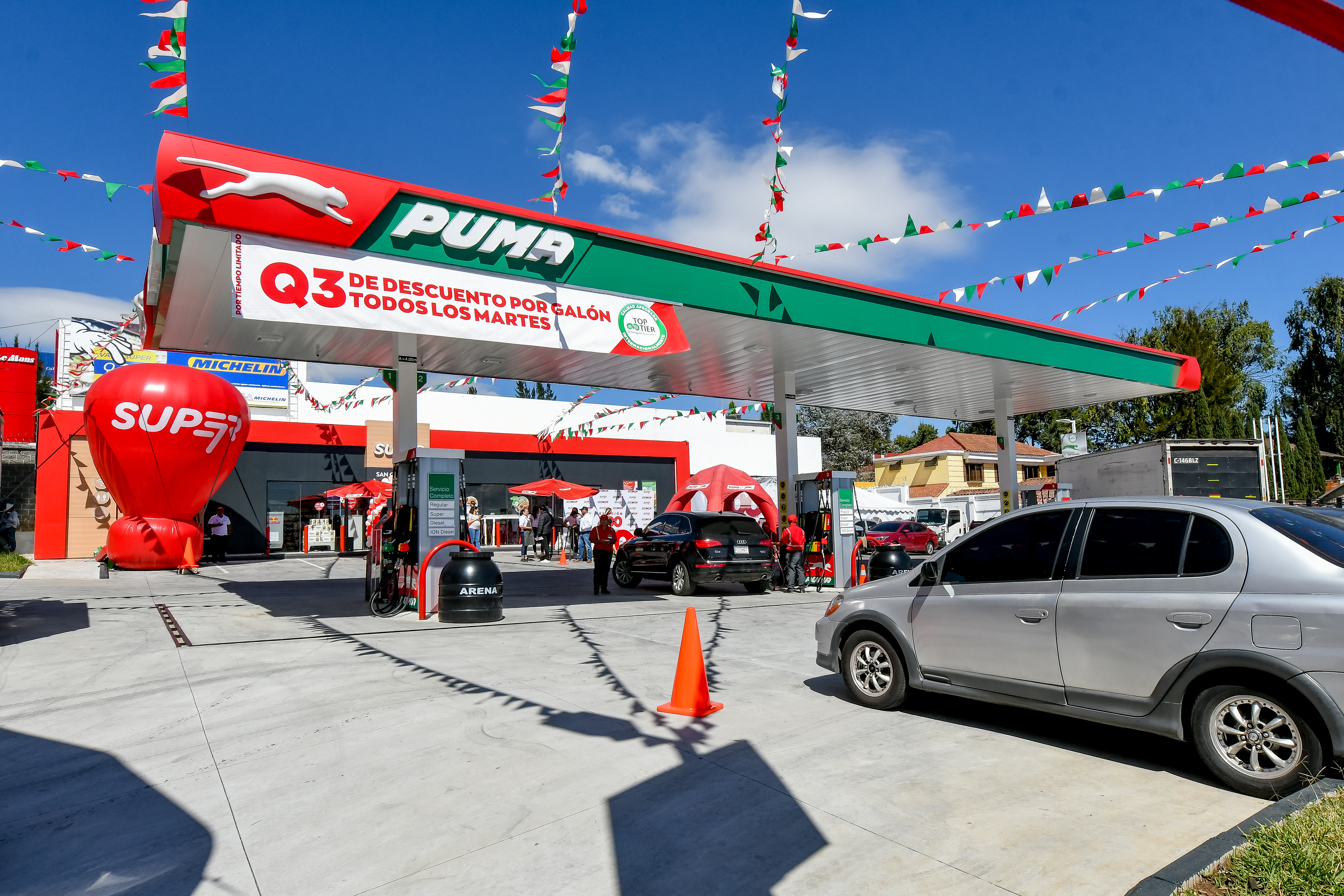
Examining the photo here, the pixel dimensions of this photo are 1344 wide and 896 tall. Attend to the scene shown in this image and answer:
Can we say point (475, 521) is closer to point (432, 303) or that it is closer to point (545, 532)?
point (545, 532)

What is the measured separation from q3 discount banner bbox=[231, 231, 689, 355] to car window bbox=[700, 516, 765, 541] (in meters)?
3.71

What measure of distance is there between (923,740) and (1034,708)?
0.70 metres

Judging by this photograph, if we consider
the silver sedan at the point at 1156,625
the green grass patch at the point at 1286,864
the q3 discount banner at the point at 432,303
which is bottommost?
the green grass patch at the point at 1286,864

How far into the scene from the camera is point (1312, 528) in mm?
4398

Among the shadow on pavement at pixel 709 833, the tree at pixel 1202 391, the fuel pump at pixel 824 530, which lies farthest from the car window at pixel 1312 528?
the tree at pixel 1202 391

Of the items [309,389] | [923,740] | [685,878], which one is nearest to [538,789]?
[685,878]

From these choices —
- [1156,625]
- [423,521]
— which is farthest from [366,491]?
[1156,625]

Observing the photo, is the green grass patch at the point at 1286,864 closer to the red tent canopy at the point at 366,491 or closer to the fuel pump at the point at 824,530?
the fuel pump at the point at 824,530

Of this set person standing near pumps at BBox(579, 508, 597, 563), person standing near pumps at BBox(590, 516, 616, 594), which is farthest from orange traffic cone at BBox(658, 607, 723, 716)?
person standing near pumps at BBox(579, 508, 597, 563)

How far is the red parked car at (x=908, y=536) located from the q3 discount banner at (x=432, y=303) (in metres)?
18.1

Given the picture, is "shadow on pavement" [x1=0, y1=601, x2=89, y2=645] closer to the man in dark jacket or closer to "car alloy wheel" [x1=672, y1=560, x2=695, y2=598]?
"car alloy wheel" [x1=672, y1=560, x2=695, y2=598]

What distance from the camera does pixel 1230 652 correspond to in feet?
13.5

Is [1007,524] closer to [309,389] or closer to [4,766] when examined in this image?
[4,766]

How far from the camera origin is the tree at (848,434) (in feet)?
223
